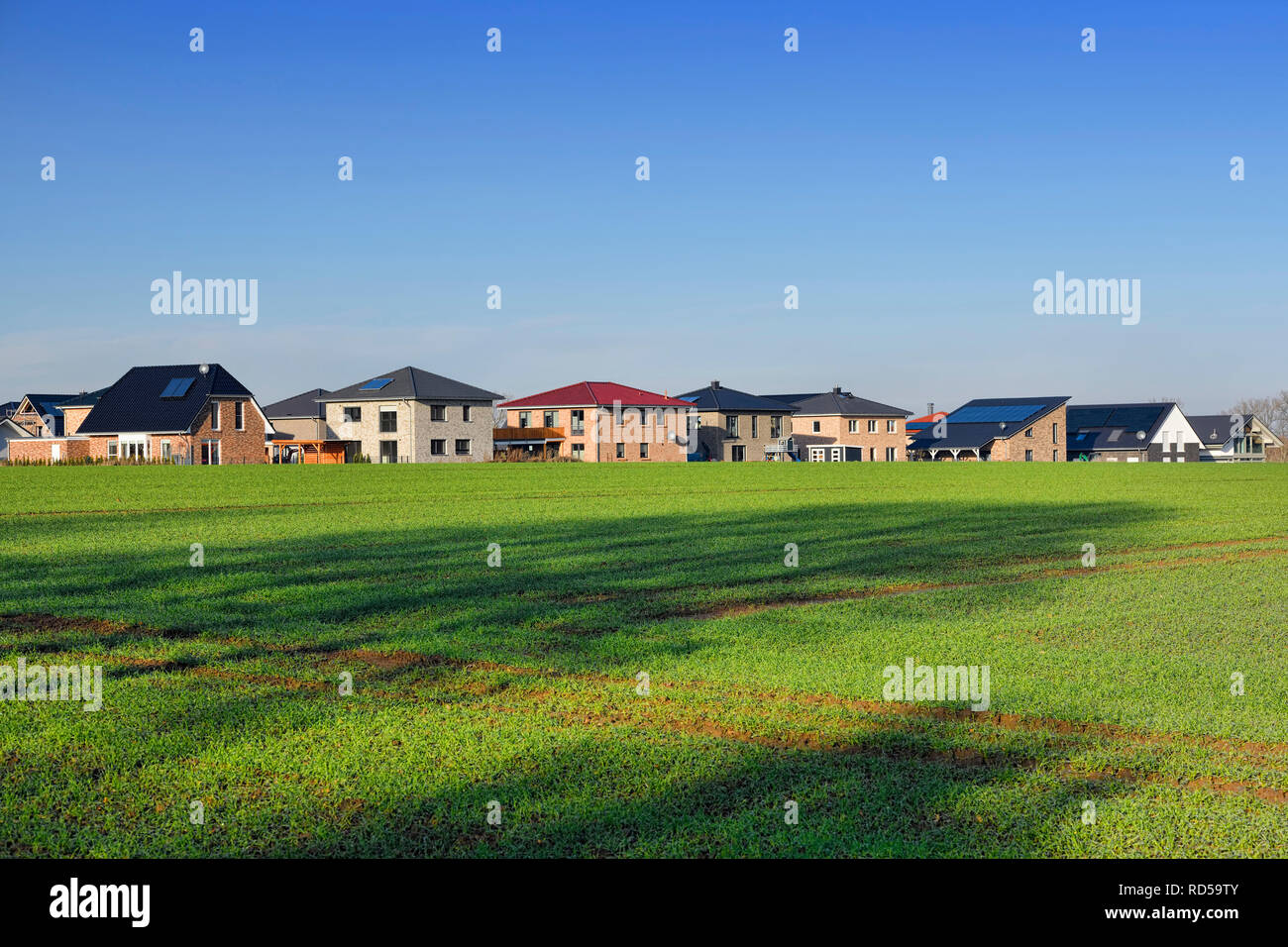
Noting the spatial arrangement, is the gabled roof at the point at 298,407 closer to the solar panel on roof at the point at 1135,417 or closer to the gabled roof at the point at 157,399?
the gabled roof at the point at 157,399

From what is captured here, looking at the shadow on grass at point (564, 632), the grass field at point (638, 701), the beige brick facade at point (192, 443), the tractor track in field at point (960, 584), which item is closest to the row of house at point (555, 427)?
the beige brick facade at point (192, 443)

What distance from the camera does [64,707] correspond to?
685cm

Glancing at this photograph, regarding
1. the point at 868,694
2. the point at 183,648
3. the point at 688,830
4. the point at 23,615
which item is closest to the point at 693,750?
the point at 688,830

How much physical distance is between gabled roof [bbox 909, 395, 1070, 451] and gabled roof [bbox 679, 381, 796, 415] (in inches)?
565

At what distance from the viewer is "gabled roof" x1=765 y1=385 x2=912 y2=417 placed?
330ft

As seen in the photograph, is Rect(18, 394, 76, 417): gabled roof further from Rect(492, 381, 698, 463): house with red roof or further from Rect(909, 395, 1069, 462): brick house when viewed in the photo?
Rect(909, 395, 1069, 462): brick house

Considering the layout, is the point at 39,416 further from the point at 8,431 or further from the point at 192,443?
the point at 192,443

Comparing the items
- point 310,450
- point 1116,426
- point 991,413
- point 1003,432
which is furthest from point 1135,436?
point 310,450

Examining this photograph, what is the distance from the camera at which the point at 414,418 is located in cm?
7562

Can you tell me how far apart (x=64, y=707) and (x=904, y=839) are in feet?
17.3

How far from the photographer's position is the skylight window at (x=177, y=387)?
219 ft

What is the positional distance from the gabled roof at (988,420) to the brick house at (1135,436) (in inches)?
301

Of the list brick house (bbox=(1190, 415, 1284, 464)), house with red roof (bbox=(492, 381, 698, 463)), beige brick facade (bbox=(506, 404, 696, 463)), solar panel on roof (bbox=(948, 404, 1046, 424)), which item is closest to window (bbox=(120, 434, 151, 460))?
house with red roof (bbox=(492, 381, 698, 463))

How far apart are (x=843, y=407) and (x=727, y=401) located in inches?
468
